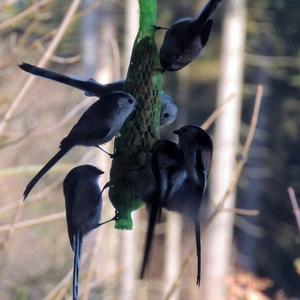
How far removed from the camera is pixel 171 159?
133cm

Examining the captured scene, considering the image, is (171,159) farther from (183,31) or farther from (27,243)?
(27,243)

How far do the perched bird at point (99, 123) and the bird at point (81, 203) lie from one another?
2.3 inches

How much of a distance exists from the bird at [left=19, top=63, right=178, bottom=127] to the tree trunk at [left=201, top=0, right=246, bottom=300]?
8176 millimetres

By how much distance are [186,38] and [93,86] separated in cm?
22

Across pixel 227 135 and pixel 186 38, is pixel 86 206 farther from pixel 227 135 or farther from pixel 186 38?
pixel 227 135

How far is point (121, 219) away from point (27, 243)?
5744 millimetres

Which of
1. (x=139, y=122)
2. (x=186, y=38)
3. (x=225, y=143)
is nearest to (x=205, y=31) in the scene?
(x=186, y=38)

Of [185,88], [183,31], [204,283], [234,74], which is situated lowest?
[204,283]

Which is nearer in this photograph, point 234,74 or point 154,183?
point 154,183

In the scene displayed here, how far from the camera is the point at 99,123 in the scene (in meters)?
1.38

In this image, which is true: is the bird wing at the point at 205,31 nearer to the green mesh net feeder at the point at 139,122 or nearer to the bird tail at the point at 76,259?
the green mesh net feeder at the point at 139,122

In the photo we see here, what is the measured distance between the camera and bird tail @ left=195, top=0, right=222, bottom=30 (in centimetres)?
132

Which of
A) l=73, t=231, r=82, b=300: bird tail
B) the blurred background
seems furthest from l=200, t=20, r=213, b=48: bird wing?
the blurred background

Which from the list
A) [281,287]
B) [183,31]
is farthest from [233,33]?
[183,31]
